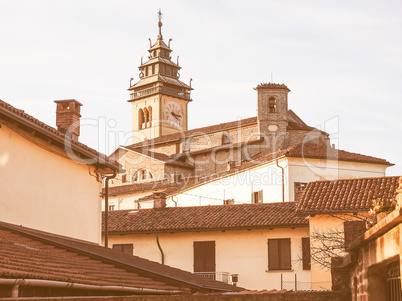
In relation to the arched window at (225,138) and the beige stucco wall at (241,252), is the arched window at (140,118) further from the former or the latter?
the beige stucco wall at (241,252)

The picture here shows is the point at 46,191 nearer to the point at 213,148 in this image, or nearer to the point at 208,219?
the point at 208,219

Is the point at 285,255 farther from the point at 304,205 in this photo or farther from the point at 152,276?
the point at 152,276

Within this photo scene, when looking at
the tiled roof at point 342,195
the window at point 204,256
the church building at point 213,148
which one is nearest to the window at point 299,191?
the tiled roof at point 342,195

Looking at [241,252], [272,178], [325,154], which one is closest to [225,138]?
[325,154]

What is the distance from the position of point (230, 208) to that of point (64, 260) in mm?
20113

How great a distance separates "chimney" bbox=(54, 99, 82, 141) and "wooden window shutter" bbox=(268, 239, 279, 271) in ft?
39.4

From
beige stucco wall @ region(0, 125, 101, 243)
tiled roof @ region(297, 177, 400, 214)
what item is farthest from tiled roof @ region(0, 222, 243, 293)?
tiled roof @ region(297, 177, 400, 214)

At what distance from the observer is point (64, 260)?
46.2 feet

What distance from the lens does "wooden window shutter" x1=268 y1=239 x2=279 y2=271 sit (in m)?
30.7

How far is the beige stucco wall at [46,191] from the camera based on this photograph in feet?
55.7

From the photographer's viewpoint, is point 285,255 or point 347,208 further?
point 285,255

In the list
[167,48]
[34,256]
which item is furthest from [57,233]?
[167,48]

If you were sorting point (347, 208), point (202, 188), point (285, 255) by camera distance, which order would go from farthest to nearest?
point (202, 188), point (285, 255), point (347, 208)

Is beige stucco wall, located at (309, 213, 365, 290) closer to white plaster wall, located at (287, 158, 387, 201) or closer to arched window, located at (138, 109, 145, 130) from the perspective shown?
white plaster wall, located at (287, 158, 387, 201)
